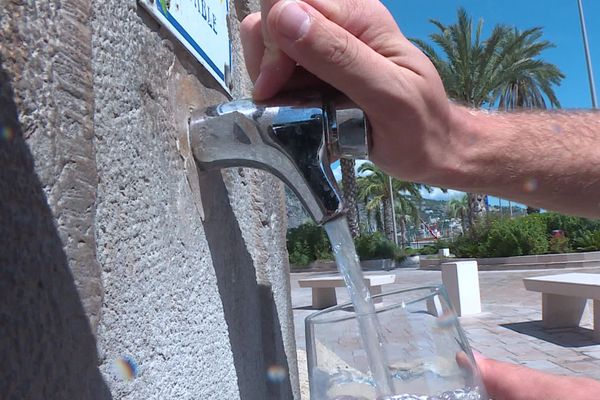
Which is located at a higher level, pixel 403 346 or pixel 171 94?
pixel 171 94

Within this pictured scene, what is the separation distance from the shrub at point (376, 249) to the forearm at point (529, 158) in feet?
73.4

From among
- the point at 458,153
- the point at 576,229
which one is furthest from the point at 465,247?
the point at 458,153

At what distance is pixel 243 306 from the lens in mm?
1362

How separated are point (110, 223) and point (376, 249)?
23.6m

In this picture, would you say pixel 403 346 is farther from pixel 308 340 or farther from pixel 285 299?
pixel 285 299

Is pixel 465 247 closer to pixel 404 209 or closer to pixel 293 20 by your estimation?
pixel 293 20

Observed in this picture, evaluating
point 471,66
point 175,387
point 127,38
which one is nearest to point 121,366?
point 175,387

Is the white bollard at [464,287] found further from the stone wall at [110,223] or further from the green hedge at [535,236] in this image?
the green hedge at [535,236]

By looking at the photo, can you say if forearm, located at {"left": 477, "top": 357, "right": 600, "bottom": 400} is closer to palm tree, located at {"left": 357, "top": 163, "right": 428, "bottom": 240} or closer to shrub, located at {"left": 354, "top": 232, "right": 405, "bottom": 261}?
shrub, located at {"left": 354, "top": 232, "right": 405, "bottom": 261}

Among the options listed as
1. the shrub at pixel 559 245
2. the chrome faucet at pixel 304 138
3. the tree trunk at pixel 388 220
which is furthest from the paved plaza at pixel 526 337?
the tree trunk at pixel 388 220

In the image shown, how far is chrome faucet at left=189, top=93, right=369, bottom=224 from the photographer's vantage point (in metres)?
0.93

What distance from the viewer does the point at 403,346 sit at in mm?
692

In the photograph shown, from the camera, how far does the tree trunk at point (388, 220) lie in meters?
32.7

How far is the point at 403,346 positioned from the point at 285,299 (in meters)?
1.05
